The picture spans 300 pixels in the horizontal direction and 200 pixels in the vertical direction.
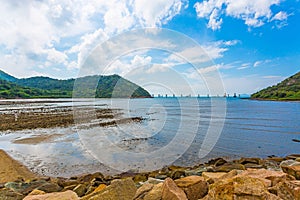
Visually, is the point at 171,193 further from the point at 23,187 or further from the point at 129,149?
the point at 129,149

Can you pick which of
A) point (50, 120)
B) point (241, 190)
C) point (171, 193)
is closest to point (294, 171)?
point (241, 190)

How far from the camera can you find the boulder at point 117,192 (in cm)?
411

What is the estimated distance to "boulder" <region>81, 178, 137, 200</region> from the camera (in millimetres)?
4113

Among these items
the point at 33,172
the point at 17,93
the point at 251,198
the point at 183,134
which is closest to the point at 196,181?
the point at 251,198

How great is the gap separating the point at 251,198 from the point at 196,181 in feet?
5.14

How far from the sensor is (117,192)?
4285mm

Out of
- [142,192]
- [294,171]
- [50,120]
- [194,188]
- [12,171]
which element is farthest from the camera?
[50,120]

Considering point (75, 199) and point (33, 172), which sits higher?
point (75, 199)

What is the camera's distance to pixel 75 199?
462 centimetres

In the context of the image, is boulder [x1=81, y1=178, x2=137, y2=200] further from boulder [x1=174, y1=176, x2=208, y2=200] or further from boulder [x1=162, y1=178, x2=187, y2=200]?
boulder [x1=174, y1=176, x2=208, y2=200]

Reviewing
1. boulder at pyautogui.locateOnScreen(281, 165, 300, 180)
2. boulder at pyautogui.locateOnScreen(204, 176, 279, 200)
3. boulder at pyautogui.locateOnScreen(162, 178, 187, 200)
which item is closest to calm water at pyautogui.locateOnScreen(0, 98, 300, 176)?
boulder at pyautogui.locateOnScreen(281, 165, 300, 180)

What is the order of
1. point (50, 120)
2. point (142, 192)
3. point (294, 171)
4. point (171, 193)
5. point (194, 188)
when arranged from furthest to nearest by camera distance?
point (50, 120) < point (294, 171) < point (194, 188) < point (142, 192) < point (171, 193)

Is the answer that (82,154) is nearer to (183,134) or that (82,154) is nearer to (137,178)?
(137,178)

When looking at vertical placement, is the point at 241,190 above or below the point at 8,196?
above
